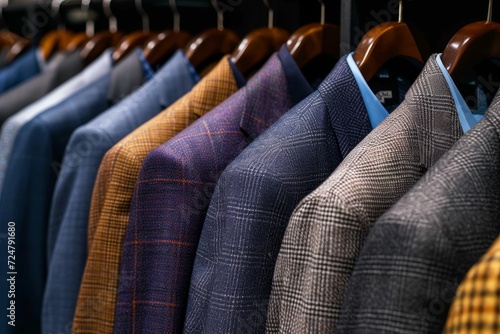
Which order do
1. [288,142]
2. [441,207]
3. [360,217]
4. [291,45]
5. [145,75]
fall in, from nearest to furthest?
[441,207] → [360,217] → [288,142] → [291,45] → [145,75]

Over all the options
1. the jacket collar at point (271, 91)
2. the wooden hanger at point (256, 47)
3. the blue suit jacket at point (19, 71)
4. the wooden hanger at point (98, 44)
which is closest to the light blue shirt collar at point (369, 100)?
the jacket collar at point (271, 91)

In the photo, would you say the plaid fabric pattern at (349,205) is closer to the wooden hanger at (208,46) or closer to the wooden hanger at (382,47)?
the wooden hanger at (382,47)

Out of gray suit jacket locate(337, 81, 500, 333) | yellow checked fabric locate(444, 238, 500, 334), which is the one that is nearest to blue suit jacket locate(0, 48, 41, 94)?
gray suit jacket locate(337, 81, 500, 333)

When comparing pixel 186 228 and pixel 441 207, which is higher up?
pixel 441 207

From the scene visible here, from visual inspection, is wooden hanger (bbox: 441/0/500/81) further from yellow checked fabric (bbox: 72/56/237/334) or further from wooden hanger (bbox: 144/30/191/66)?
wooden hanger (bbox: 144/30/191/66)

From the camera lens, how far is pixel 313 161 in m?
0.75

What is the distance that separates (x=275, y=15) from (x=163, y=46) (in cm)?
23

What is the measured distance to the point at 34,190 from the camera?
1.11m

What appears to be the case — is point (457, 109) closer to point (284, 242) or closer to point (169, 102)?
point (284, 242)

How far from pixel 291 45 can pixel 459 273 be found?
492mm

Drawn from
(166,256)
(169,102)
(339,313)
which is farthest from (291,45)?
(339,313)

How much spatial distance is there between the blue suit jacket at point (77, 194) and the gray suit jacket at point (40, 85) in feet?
1.24

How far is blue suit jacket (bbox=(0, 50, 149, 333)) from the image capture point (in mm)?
1098

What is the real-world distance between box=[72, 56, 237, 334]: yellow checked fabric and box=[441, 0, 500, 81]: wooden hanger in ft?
1.20
